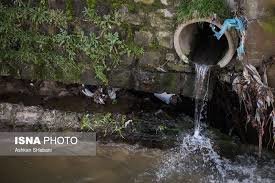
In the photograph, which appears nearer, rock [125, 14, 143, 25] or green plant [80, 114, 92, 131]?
rock [125, 14, 143, 25]

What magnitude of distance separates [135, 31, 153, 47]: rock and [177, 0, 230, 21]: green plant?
0.51 m

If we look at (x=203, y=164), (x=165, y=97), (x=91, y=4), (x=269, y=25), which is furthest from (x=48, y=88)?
→ (x=269, y=25)

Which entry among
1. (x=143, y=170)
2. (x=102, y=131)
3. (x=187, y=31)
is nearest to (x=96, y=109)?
(x=102, y=131)

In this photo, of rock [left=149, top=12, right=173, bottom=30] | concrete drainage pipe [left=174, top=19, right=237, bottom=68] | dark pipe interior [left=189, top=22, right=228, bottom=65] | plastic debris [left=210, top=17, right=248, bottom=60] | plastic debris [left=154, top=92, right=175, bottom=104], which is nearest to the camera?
plastic debris [left=210, top=17, right=248, bottom=60]

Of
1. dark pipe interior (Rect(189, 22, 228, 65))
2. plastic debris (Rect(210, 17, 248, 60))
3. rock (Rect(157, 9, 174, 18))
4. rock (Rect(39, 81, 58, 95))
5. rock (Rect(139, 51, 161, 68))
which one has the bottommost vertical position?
rock (Rect(39, 81, 58, 95))

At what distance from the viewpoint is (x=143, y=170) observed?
5539 millimetres

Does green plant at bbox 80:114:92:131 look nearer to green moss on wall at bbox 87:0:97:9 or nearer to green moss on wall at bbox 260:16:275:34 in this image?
green moss on wall at bbox 87:0:97:9

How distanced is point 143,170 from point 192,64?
155 cm

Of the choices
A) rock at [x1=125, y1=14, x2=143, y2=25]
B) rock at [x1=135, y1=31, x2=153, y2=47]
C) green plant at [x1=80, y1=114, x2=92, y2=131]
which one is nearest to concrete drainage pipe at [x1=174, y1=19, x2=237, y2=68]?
rock at [x1=135, y1=31, x2=153, y2=47]

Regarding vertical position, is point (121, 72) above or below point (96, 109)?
above

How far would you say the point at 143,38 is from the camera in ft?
19.6

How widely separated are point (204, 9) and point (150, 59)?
102 centimetres

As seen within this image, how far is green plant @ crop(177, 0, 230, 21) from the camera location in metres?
5.53

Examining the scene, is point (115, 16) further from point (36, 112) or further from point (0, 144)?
point (0, 144)
